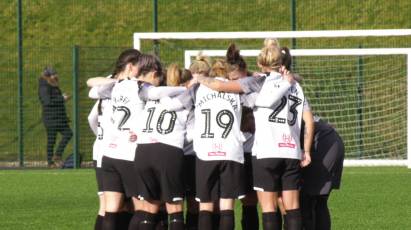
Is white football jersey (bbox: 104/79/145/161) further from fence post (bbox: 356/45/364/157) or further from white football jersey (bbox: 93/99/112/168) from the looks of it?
fence post (bbox: 356/45/364/157)

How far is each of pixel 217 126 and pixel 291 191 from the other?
32.8 inches

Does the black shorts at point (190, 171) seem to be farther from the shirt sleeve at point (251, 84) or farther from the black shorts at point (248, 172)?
the shirt sleeve at point (251, 84)

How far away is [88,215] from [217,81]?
4.12 metres

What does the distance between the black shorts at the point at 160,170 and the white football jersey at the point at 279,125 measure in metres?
0.69

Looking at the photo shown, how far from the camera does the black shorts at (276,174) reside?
32.5ft

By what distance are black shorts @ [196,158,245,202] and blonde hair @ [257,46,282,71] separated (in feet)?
2.88

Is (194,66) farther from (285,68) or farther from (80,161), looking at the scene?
(80,161)

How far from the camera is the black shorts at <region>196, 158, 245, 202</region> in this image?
10039 mm

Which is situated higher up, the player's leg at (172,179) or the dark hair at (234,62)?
→ the dark hair at (234,62)

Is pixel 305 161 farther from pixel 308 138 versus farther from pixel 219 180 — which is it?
pixel 219 180

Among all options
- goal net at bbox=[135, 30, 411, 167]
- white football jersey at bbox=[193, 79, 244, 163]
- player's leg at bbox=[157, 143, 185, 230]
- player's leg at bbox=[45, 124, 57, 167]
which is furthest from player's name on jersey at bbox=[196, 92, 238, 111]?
player's leg at bbox=[45, 124, 57, 167]

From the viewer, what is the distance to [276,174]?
9953mm

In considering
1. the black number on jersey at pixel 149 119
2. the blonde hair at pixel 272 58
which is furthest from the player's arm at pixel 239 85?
the black number on jersey at pixel 149 119

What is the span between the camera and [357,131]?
888 inches
